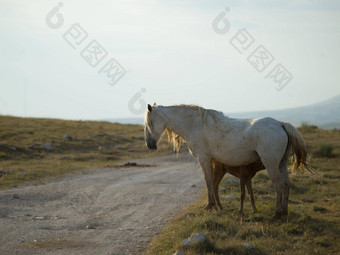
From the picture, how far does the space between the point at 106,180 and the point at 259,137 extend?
7.94 m

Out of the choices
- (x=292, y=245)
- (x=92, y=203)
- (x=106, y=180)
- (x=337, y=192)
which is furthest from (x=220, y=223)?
(x=106, y=180)

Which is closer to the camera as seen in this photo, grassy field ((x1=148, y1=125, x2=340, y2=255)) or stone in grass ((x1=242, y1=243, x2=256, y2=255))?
stone in grass ((x1=242, y1=243, x2=256, y2=255))

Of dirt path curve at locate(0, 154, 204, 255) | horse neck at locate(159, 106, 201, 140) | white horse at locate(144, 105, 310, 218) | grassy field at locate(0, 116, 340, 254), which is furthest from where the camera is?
horse neck at locate(159, 106, 201, 140)

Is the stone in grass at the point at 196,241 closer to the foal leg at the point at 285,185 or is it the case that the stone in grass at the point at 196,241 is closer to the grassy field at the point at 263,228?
the grassy field at the point at 263,228

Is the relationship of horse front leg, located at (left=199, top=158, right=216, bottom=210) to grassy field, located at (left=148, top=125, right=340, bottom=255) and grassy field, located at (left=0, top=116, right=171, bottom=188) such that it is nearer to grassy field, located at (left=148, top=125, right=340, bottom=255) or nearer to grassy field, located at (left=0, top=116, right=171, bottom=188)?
grassy field, located at (left=148, top=125, right=340, bottom=255)

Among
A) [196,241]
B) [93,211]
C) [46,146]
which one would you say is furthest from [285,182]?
[46,146]

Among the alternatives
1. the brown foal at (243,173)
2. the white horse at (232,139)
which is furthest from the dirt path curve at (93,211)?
the white horse at (232,139)

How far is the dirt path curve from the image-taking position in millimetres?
7664

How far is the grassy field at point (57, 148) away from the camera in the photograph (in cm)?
1734

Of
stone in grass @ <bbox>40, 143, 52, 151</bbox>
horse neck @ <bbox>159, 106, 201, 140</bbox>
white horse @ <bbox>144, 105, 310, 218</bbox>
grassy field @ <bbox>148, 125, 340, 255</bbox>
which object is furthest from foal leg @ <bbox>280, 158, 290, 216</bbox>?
stone in grass @ <bbox>40, 143, 52, 151</bbox>

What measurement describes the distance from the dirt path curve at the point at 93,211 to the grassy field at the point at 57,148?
5.88ft

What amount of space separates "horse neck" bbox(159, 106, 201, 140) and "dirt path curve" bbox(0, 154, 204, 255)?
6.14 feet

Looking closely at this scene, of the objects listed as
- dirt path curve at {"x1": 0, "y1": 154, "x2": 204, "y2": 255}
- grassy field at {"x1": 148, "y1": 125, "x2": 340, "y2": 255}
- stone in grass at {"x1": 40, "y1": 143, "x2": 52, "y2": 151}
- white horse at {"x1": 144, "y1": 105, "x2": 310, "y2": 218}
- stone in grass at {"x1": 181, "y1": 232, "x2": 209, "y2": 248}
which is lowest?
dirt path curve at {"x1": 0, "y1": 154, "x2": 204, "y2": 255}

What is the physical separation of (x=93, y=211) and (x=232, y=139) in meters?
3.65
